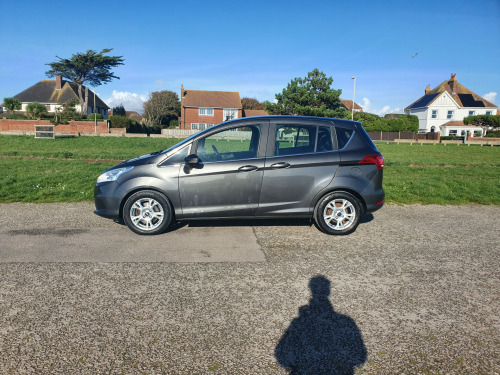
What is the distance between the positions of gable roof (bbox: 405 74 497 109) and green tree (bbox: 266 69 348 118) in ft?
99.9

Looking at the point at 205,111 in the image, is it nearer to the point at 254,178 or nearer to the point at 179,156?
the point at 179,156

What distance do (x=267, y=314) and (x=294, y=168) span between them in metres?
2.89

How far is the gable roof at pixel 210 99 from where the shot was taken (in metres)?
68.5

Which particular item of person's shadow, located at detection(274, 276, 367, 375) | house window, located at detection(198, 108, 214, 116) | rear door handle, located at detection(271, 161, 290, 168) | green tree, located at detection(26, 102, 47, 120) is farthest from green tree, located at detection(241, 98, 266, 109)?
person's shadow, located at detection(274, 276, 367, 375)

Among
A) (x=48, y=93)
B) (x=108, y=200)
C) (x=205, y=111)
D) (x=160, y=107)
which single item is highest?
(x=48, y=93)

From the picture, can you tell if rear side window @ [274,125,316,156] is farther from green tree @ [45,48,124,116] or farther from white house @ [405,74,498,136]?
white house @ [405,74,498,136]

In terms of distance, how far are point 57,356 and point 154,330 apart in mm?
694

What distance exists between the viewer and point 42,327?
3.02 m

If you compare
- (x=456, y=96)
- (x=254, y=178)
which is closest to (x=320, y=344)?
(x=254, y=178)

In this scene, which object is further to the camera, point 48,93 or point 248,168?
point 48,93

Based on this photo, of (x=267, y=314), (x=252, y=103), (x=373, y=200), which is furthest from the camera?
(x=252, y=103)

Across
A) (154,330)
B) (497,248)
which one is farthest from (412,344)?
(497,248)

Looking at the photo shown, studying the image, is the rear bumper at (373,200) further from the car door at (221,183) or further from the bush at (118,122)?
the bush at (118,122)

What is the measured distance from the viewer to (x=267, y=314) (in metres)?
3.31
